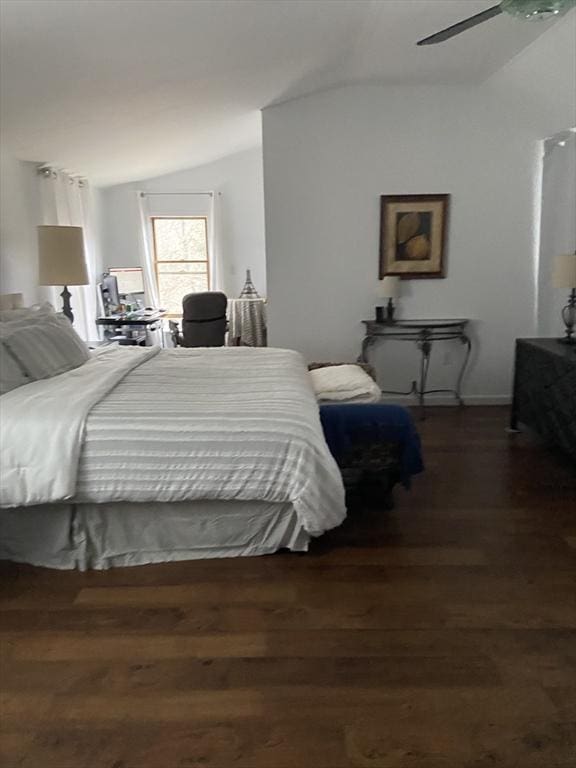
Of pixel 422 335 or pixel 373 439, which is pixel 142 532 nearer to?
pixel 373 439

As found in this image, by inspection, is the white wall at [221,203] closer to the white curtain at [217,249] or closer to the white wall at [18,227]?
the white curtain at [217,249]

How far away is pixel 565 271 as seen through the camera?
3898mm

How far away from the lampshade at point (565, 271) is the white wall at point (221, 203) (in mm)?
4351

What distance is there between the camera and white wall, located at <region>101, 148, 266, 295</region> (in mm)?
7598

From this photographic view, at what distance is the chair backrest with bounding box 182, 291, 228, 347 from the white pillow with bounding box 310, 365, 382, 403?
8.76 feet

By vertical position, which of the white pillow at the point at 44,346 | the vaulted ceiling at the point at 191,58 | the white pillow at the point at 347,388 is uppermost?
the vaulted ceiling at the point at 191,58

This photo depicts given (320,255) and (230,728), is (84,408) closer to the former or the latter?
(230,728)

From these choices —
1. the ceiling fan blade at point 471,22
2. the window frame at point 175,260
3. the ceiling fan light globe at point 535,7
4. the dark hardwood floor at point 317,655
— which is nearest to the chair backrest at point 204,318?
the window frame at point 175,260

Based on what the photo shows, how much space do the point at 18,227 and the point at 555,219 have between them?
14.5ft

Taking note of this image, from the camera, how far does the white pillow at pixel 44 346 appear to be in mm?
3031

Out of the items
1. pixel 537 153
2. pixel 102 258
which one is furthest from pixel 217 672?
pixel 102 258

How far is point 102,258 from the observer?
24.1 feet

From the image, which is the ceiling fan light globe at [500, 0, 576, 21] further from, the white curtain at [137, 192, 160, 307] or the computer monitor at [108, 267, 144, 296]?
the white curtain at [137, 192, 160, 307]

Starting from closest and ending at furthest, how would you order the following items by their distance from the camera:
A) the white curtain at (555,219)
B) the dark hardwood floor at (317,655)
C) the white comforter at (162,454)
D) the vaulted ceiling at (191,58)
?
the dark hardwood floor at (317,655), the white comforter at (162,454), the vaulted ceiling at (191,58), the white curtain at (555,219)
